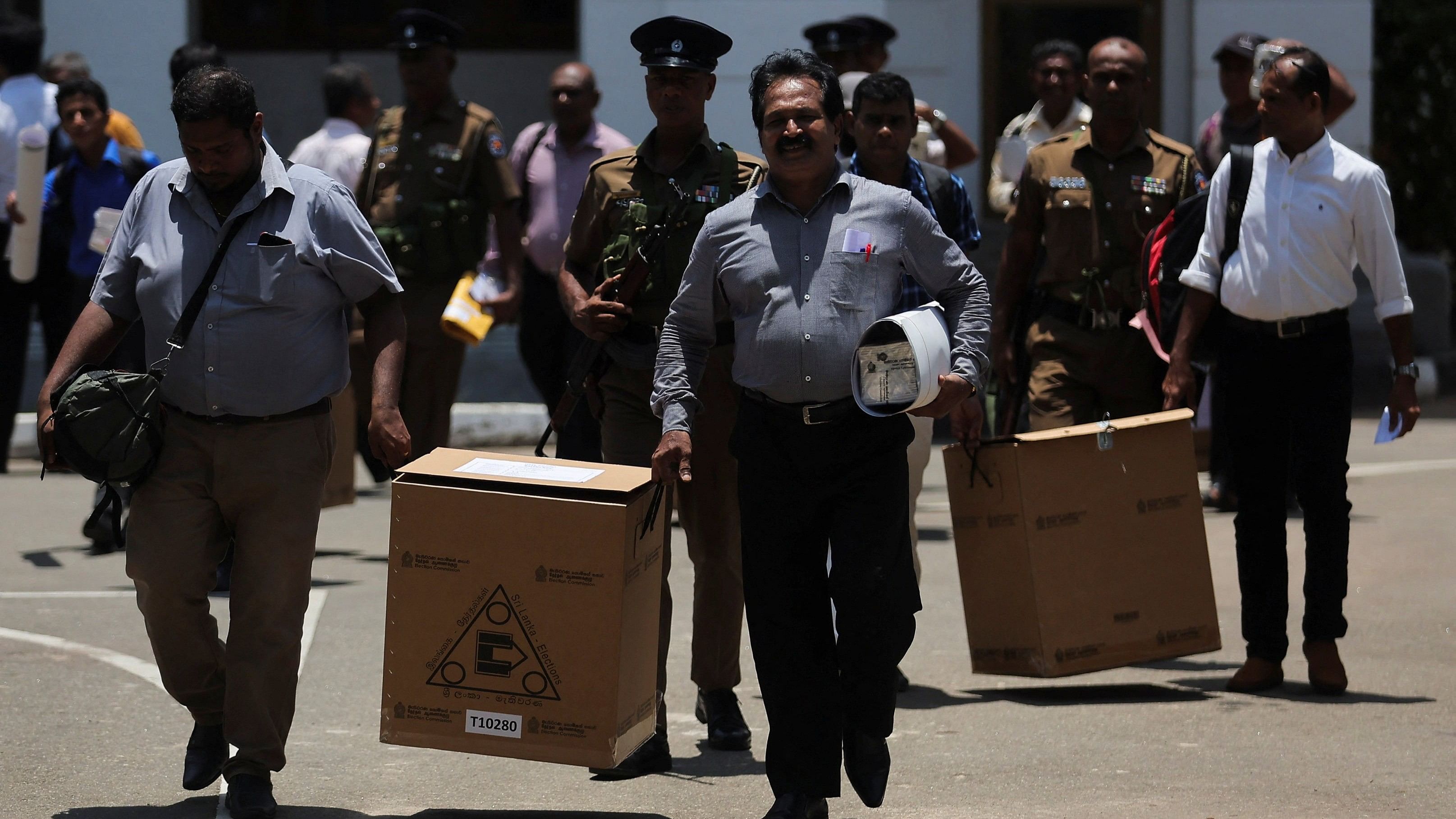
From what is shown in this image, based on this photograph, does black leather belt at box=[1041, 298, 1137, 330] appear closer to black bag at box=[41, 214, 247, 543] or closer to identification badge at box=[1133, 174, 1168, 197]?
identification badge at box=[1133, 174, 1168, 197]

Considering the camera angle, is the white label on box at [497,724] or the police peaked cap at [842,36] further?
the police peaked cap at [842,36]

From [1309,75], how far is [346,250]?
320cm

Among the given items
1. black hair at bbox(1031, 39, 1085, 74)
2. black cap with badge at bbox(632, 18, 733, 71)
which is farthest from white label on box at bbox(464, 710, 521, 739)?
black hair at bbox(1031, 39, 1085, 74)

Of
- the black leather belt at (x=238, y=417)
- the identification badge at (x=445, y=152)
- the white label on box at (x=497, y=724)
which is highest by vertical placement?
the identification badge at (x=445, y=152)

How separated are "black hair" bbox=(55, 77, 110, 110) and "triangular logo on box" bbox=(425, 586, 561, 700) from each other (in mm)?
5800

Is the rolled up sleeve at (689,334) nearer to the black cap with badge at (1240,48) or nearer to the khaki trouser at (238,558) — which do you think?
the khaki trouser at (238,558)

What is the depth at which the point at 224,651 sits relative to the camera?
5184 millimetres

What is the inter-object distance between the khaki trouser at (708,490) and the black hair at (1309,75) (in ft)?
6.96

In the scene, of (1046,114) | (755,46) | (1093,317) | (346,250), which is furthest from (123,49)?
(346,250)

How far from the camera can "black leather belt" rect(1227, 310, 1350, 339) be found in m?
6.38

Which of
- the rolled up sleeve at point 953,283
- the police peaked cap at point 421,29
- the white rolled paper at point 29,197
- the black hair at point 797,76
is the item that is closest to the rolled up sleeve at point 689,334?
the black hair at point 797,76

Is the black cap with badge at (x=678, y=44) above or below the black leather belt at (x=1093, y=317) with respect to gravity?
above

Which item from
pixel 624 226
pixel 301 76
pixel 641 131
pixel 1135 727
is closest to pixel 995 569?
pixel 1135 727

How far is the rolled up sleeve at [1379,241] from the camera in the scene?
248 inches
